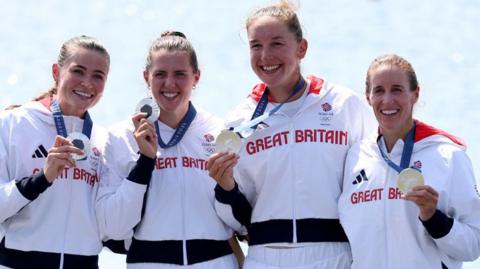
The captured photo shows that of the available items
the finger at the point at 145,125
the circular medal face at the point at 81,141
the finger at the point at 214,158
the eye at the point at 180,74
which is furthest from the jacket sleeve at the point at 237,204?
the circular medal face at the point at 81,141

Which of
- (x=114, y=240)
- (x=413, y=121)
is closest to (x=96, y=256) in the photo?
(x=114, y=240)

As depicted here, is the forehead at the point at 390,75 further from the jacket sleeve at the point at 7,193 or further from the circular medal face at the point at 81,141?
the jacket sleeve at the point at 7,193

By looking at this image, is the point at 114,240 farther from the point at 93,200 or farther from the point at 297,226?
the point at 297,226

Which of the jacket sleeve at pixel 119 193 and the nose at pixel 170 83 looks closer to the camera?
the jacket sleeve at pixel 119 193

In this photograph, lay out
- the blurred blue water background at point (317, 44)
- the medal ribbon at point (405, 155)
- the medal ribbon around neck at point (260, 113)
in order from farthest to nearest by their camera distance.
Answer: the blurred blue water background at point (317, 44), the medal ribbon around neck at point (260, 113), the medal ribbon at point (405, 155)

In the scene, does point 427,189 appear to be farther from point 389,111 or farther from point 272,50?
point 272,50

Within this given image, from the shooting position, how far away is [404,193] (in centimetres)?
418

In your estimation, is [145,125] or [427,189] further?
[145,125]

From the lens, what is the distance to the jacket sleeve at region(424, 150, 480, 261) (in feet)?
13.7

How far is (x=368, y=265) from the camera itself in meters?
4.34

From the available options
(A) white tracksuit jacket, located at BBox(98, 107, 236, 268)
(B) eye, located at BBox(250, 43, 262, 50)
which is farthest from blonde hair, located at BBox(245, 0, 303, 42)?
(A) white tracksuit jacket, located at BBox(98, 107, 236, 268)

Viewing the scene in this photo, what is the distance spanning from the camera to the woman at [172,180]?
4613mm

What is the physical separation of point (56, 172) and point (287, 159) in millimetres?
1127

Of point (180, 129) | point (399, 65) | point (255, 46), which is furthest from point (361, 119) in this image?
point (180, 129)
